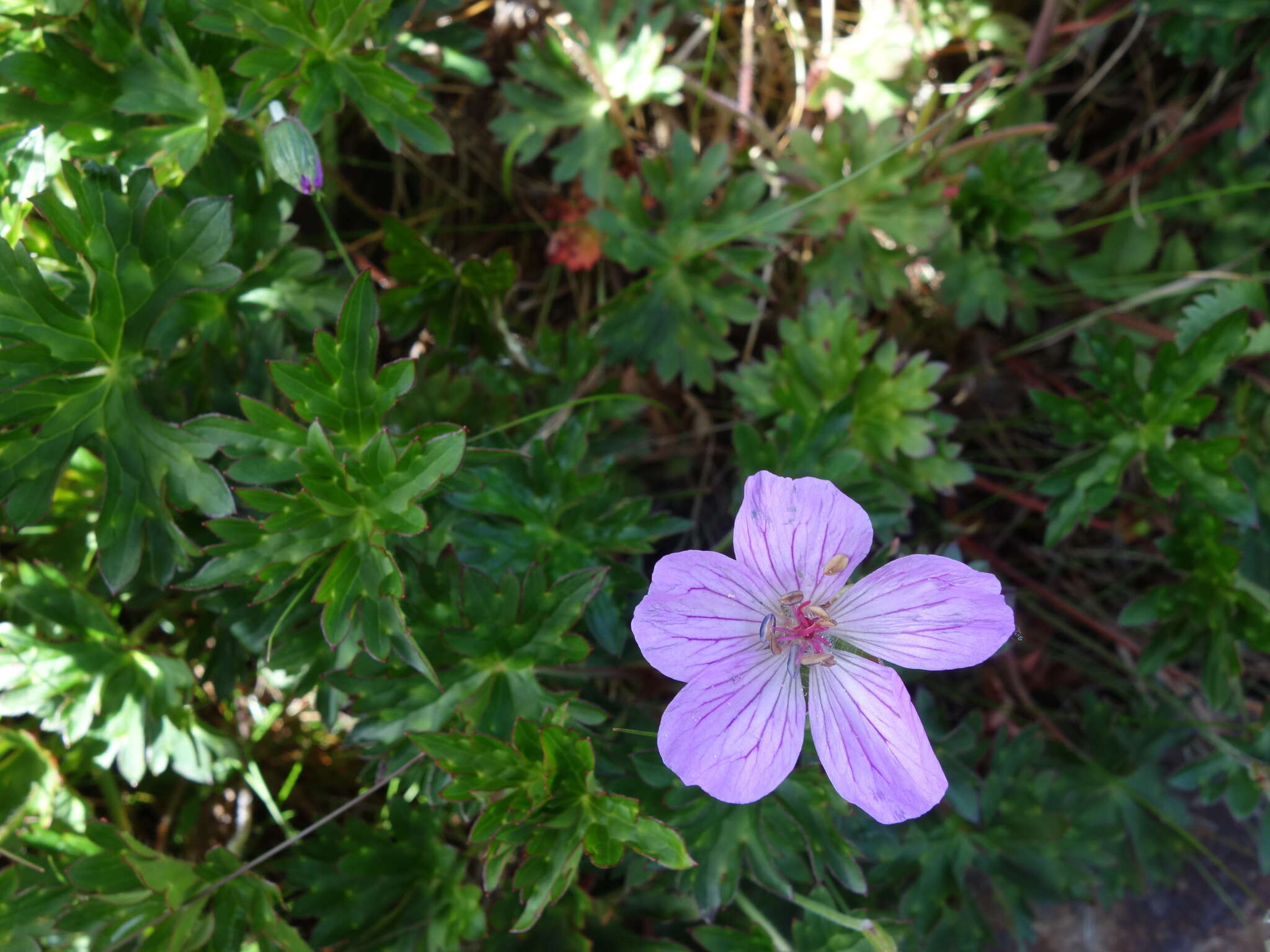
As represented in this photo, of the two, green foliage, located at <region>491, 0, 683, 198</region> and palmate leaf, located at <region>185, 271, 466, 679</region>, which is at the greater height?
green foliage, located at <region>491, 0, 683, 198</region>

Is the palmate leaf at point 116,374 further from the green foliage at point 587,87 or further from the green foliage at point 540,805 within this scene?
the green foliage at point 587,87

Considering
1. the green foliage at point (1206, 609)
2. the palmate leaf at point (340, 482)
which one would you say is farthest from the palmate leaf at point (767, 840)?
the green foliage at point (1206, 609)

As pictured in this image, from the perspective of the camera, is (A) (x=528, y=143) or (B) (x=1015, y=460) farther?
(B) (x=1015, y=460)

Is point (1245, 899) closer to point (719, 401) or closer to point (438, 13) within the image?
point (719, 401)

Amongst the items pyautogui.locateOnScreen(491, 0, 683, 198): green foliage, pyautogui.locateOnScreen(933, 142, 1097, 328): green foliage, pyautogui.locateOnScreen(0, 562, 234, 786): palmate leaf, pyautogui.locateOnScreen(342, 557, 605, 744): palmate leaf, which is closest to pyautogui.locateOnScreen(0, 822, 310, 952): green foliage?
pyautogui.locateOnScreen(0, 562, 234, 786): palmate leaf

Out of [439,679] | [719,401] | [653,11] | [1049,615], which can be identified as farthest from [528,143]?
[1049,615]

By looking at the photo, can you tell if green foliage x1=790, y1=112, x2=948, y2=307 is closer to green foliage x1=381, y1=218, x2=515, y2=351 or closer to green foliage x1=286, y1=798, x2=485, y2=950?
green foliage x1=381, y1=218, x2=515, y2=351
